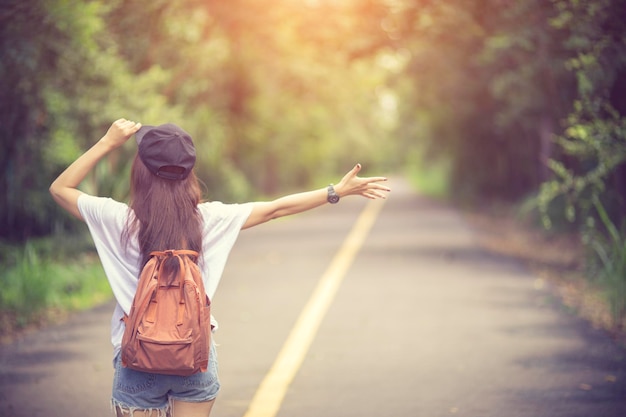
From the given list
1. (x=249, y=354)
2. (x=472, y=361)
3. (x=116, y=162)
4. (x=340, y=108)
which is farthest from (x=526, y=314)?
(x=340, y=108)

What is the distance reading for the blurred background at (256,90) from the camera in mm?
10438

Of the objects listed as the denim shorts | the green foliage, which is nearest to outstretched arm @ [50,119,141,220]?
the denim shorts

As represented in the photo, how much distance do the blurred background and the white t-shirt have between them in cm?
565

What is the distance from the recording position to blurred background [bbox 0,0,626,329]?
1044 centimetres

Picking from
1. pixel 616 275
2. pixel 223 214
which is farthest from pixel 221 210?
pixel 616 275

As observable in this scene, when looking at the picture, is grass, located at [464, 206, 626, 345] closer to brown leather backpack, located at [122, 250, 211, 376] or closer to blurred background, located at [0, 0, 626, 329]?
blurred background, located at [0, 0, 626, 329]

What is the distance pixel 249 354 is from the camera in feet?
28.9

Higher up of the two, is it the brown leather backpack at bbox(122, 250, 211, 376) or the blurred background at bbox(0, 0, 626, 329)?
the brown leather backpack at bbox(122, 250, 211, 376)

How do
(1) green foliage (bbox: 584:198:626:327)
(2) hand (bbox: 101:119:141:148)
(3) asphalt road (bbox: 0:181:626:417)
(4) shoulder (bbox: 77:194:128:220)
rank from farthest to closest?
(1) green foliage (bbox: 584:198:626:327) < (3) asphalt road (bbox: 0:181:626:417) < (2) hand (bbox: 101:119:141:148) < (4) shoulder (bbox: 77:194:128:220)

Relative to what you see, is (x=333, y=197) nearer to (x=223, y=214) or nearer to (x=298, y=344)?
(x=223, y=214)

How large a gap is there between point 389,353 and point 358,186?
445cm

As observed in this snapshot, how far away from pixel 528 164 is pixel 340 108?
22.7 m

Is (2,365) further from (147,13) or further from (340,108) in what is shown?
(340,108)

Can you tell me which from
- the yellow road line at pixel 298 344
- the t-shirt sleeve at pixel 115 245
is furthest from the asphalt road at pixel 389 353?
the t-shirt sleeve at pixel 115 245
